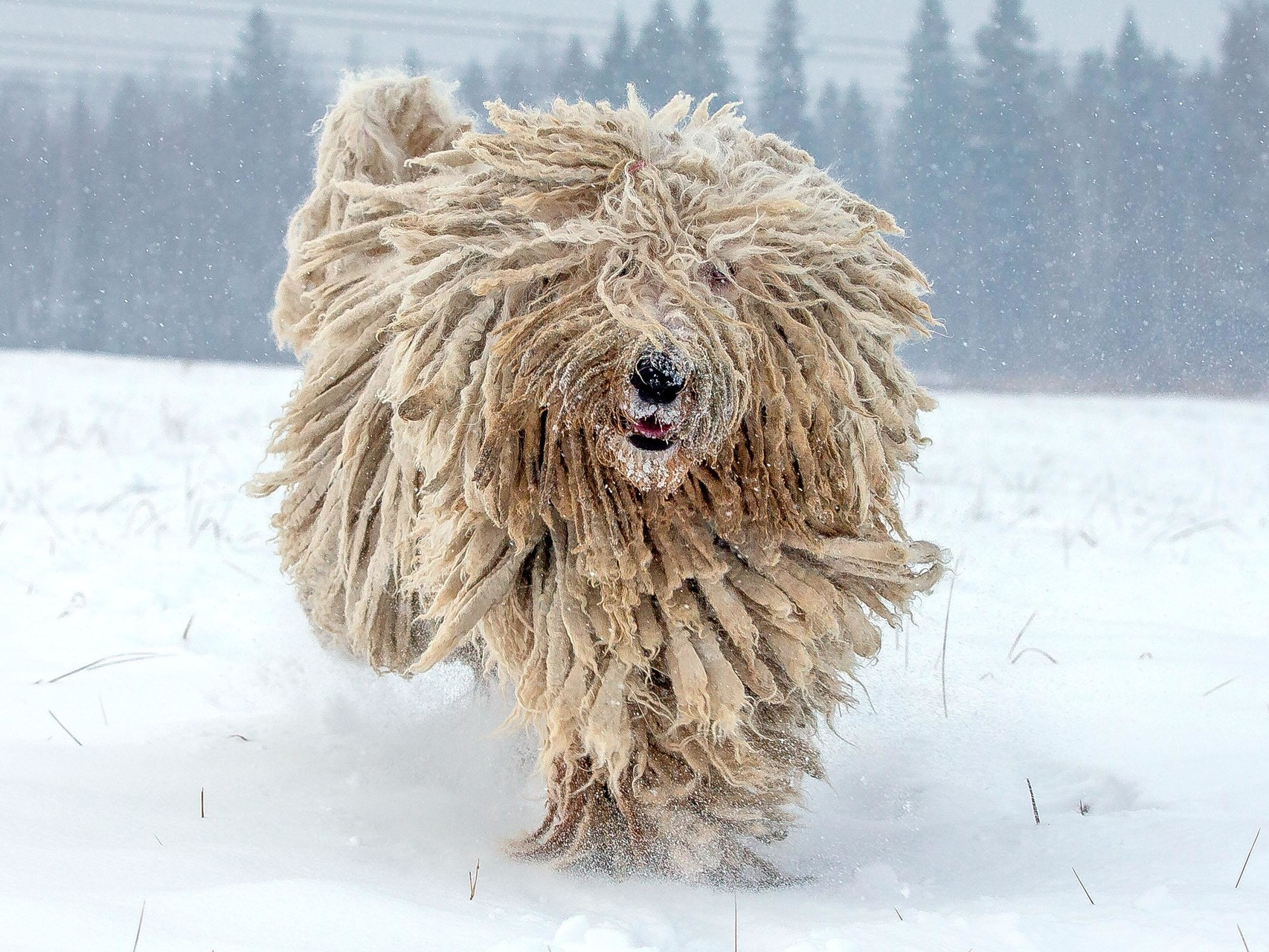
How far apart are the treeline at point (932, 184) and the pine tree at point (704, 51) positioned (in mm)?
55

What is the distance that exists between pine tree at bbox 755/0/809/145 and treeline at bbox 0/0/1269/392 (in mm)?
53

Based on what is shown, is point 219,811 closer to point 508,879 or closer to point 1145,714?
point 508,879

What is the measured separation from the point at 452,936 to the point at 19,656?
229 cm

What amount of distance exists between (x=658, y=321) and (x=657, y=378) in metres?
0.12

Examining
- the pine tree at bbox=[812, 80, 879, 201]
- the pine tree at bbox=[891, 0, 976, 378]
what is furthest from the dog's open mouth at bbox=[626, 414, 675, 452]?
the pine tree at bbox=[812, 80, 879, 201]

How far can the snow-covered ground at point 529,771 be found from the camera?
186 centimetres

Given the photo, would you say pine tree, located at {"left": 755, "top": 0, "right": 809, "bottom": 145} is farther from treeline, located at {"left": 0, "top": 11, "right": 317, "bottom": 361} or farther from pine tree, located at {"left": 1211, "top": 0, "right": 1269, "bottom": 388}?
treeline, located at {"left": 0, "top": 11, "right": 317, "bottom": 361}

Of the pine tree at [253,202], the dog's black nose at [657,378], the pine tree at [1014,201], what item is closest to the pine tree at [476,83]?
the pine tree at [253,202]

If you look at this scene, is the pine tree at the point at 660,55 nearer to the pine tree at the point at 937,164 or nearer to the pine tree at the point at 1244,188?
the pine tree at the point at 937,164

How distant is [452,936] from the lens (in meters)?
1.79

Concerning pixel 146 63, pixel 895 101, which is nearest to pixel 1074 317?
pixel 895 101

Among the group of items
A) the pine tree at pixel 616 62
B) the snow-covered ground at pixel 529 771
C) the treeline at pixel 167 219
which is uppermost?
the snow-covered ground at pixel 529 771

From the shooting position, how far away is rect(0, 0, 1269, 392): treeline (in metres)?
24.6

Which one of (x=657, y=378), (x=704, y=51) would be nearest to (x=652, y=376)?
(x=657, y=378)
